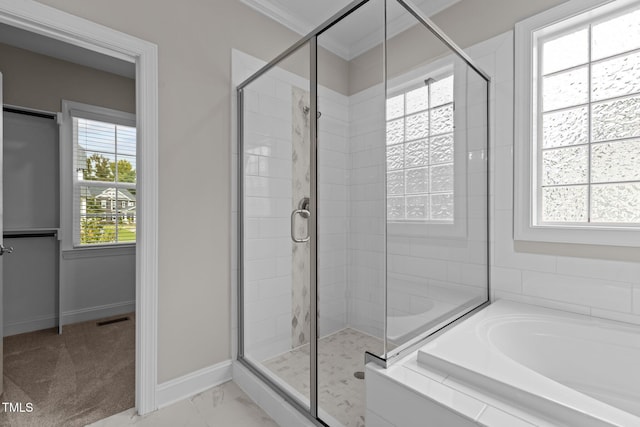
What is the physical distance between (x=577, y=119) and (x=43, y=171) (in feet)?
14.0

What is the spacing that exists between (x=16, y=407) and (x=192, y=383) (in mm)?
940

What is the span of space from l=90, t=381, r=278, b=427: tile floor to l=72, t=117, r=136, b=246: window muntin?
2.21 metres

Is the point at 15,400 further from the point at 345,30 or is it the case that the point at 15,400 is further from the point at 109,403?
the point at 345,30

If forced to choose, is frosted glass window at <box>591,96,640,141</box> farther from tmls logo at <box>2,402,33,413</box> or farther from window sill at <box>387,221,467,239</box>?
tmls logo at <box>2,402,33,413</box>

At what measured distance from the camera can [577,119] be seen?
1.68 meters

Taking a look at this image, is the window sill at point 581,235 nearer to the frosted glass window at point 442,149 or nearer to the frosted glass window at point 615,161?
the frosted glass window at point 615,161

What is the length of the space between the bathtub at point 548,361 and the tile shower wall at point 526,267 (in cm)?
9

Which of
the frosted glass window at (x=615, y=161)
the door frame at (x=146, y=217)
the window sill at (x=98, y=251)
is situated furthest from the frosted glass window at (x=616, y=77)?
the window sill at (x=98, y=251)

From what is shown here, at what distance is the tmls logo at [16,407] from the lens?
1.65m

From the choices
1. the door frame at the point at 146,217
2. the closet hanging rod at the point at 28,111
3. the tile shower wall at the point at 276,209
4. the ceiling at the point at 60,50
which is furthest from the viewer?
the closet hanging rod at the point at 28,111

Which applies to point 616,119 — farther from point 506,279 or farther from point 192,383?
point 192,383

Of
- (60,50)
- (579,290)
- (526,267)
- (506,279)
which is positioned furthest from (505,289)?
(60,50)

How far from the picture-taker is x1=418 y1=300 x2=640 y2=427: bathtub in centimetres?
87

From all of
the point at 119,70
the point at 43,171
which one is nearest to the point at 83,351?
the point at 43,171
